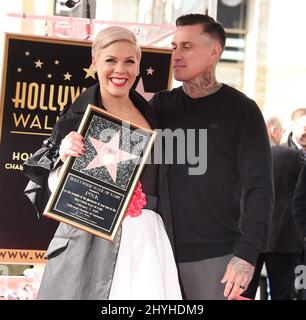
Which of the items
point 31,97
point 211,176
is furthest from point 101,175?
point 31,97

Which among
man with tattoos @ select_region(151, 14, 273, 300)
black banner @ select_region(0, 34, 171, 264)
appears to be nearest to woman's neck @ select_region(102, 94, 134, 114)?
man with tattoos @ select_region(151, 14, 273, 300)

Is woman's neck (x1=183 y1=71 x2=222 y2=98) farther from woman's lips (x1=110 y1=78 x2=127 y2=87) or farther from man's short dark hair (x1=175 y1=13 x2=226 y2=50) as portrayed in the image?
woman's lips (x1=110 y1=78 x2=127 y2=87)

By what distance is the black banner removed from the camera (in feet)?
10.4

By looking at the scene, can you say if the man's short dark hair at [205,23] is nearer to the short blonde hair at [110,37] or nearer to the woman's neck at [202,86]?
the woman's neck at [202,86]

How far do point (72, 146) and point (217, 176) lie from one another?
1.76 feet

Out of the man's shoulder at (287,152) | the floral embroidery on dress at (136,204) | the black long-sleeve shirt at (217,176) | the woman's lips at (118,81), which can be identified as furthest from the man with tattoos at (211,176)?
the man's shoulder at (287,152)

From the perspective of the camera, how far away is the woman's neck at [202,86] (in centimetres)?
275

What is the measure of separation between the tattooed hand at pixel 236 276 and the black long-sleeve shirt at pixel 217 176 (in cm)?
6

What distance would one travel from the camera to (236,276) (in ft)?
8.54

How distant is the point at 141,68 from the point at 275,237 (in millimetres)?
1940

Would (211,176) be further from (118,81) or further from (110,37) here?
(110,37)

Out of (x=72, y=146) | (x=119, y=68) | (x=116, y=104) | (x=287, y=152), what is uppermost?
(x=119, y=68)
